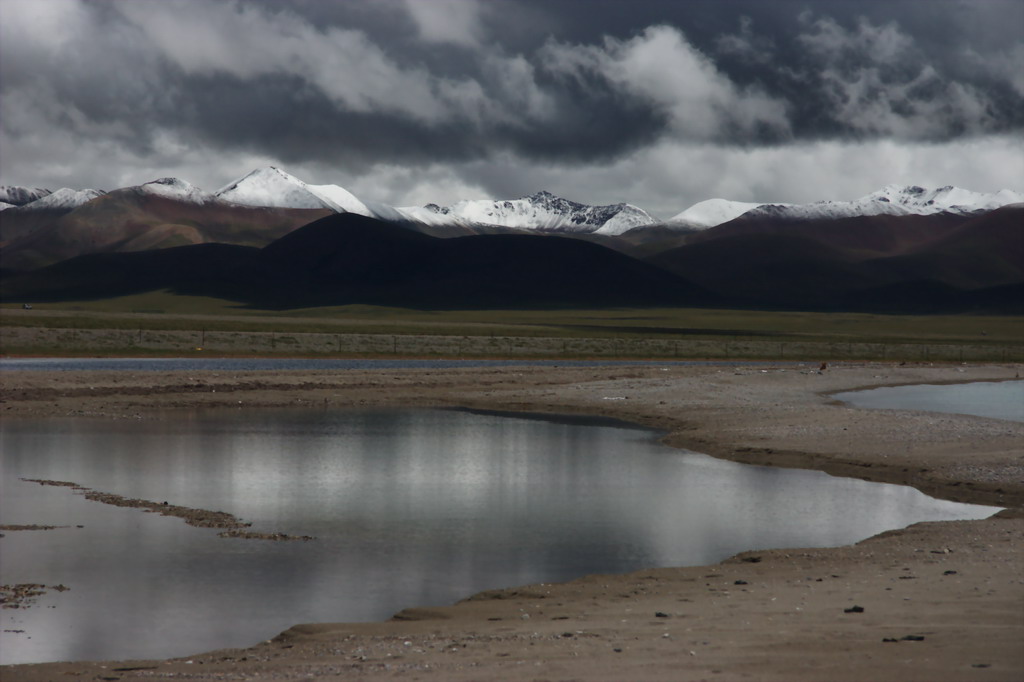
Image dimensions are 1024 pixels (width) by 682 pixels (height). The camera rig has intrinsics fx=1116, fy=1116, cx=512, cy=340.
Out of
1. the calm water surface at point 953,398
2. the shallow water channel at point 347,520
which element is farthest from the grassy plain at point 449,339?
the shallow water channel at point 347,520

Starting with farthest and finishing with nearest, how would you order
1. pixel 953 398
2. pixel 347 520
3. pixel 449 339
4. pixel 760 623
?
pixel 449 339 → pixel 953 398 → pixel 347 520 → pixel 760 623

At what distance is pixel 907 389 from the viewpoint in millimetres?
75125

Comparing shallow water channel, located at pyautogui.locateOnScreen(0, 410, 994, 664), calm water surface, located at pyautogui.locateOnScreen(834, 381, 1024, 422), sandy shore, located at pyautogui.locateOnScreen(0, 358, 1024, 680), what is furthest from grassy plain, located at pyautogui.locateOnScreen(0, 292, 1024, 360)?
sandy shore, located at pyautogui.locateOnScreen(0, 358, 1024, 680)

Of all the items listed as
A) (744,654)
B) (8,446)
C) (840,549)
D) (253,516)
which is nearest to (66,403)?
(8,446)

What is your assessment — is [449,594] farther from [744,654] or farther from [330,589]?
[744,654]

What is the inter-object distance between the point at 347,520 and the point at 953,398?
4962 centimetres

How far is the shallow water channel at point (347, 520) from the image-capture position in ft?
59.3

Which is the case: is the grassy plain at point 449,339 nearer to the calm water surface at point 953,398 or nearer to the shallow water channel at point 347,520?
the calm water surface at point 953,398

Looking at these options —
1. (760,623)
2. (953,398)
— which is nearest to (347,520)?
(760,623)

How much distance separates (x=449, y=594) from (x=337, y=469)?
15931mm

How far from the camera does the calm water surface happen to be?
5556 centimetres

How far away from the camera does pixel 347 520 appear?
85.4 feet

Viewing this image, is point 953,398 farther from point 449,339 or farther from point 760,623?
point 449,339

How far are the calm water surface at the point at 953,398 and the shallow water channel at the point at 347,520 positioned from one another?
2044 cm
